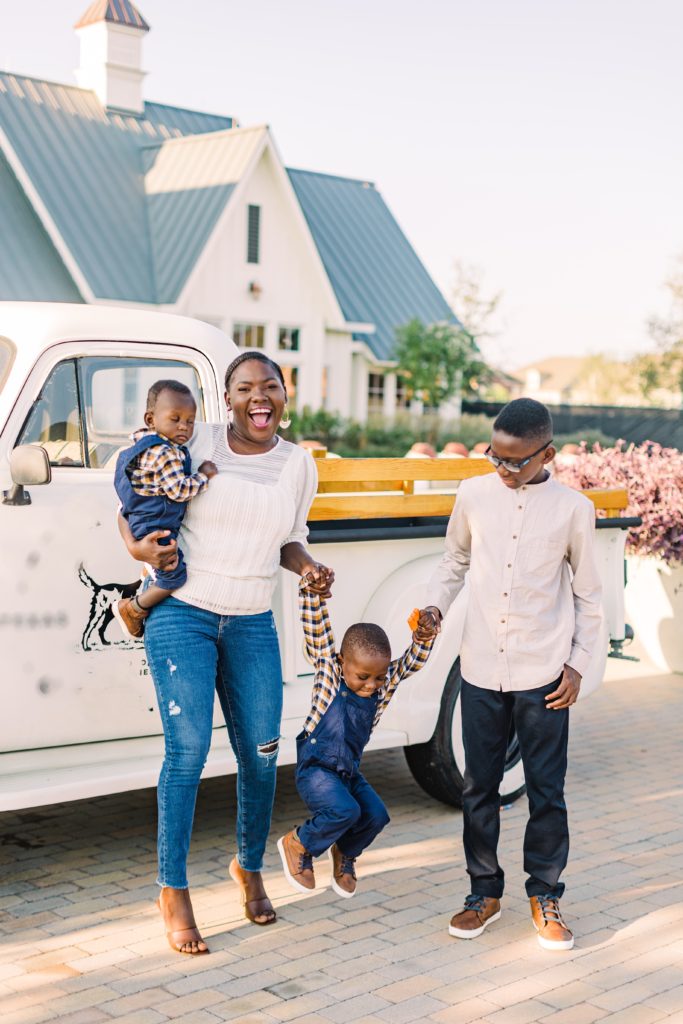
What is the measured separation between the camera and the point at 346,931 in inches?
180

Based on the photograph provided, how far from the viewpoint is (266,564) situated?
4.27 m

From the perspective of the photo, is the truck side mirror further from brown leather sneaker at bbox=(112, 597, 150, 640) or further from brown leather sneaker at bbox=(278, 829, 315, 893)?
brown leather sneaker at bbox=(278, 829, 315, 893)

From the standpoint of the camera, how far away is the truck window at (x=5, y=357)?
4738mm

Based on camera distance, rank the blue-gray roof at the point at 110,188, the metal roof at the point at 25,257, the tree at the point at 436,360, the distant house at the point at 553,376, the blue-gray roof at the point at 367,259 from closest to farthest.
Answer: the metal roof at the point at 25,257 < the blue-gray roof at the point at 110,188 < the tree at the point at 436,360 < the blue-gray roof at the point at 367,259 < the distant house at the point at 553,376

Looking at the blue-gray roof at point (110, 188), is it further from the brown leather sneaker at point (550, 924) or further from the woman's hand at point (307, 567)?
the brown leather sneaker at point (550, 924)

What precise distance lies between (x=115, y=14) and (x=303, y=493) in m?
24.1

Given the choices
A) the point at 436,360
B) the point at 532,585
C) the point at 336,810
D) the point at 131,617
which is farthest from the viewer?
the point at 436,360

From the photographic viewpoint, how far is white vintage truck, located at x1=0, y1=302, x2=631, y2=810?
15.1 ft

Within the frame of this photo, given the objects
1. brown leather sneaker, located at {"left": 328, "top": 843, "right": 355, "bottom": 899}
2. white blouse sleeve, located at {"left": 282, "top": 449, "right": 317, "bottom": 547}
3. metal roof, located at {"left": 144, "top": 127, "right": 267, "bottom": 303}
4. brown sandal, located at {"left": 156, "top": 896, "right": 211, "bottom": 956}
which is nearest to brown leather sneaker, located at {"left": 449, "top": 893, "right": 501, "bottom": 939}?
brown leather sneaker, located at {"left": 328, "top": 843, "right": 355, "bottom": 899}

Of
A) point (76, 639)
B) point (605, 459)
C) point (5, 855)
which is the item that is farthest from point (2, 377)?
point (605, 459)

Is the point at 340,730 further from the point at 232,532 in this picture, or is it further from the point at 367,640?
the point at 232,532

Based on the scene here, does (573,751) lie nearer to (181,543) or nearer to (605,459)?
(605,459)

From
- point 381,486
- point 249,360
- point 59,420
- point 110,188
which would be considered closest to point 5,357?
point 59,420

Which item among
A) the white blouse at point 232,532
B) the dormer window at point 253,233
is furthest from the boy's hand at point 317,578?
the dormer window at point 253,233
